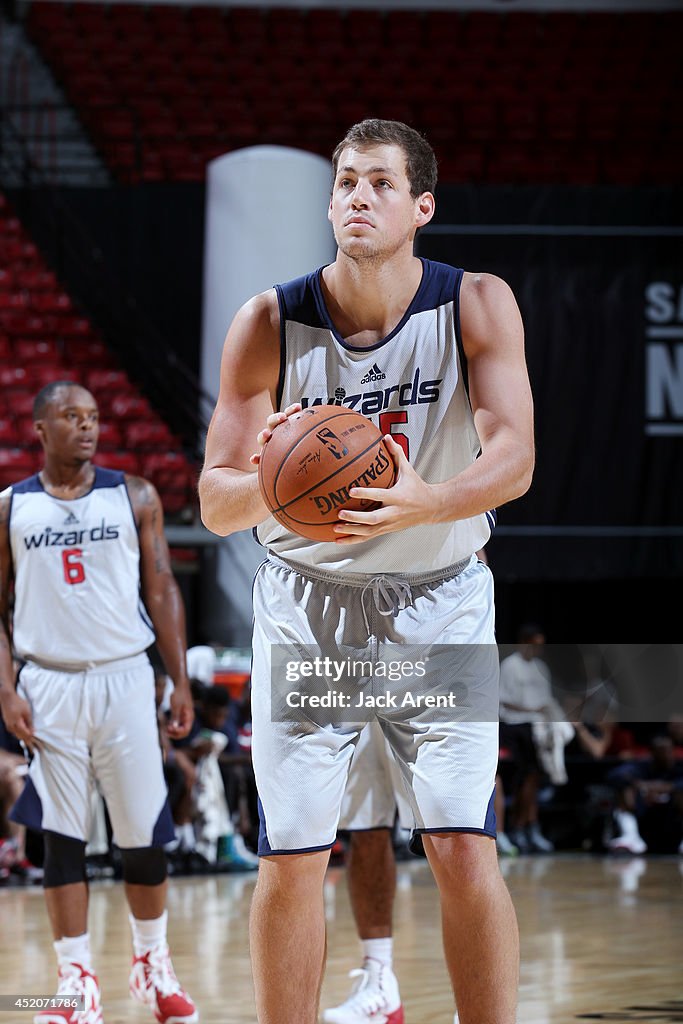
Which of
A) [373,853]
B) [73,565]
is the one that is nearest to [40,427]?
[73,565]

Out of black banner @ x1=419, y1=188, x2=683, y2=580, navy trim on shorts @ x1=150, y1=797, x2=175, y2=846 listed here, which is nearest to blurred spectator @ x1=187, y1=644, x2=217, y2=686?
black banner @ x1=419, y1=188, x2=683, y2=580

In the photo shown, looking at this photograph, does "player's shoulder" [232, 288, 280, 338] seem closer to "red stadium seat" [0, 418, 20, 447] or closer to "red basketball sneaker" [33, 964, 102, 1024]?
"red basketball sneaker" [33, 964, 102, 1024]

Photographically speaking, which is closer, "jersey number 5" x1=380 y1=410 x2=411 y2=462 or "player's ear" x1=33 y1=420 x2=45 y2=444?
"jersey number 5" x1=380 y1=410 x2=411 y2=462

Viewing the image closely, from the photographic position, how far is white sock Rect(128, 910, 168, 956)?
14.3 feet

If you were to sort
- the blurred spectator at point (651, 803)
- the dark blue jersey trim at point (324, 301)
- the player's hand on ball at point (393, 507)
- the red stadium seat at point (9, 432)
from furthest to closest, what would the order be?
the red stadium seat at point (9, 432) < the blurred spectator at point (651, 803) < the dark blue jersey trim at point (324, 301) < the player's hand on ball at point (393, 507)

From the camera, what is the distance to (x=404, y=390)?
9.48ft

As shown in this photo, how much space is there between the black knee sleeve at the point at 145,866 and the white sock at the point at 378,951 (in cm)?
69

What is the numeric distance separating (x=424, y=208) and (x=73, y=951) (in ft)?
8.32

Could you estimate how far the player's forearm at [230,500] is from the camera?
2.74m

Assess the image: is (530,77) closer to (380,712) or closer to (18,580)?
(18,580)

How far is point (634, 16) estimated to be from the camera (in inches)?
661

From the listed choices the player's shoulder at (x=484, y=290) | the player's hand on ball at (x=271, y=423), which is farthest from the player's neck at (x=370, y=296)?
the player's hand on ball at (x=271, y=423)

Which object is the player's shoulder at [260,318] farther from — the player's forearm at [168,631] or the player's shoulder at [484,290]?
the player's forearm at [168,631]

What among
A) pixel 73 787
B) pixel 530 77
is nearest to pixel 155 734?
pixel 73 787
